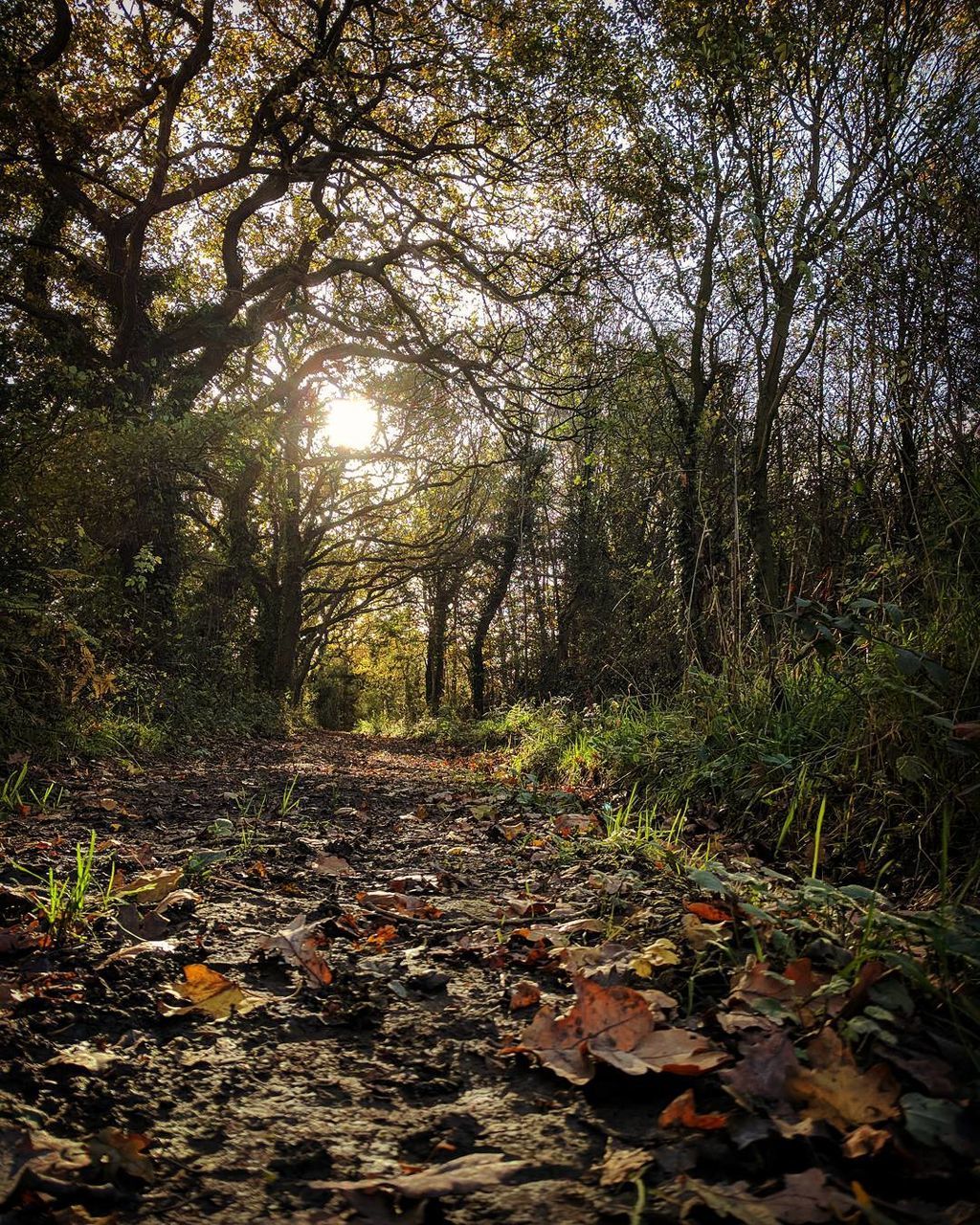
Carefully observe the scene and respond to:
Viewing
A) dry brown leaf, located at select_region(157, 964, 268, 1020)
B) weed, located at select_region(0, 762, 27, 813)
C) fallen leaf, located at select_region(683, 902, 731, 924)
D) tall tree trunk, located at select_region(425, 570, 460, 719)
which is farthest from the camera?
tall tree trunk, located at select_region(425, 570, 460, 719)

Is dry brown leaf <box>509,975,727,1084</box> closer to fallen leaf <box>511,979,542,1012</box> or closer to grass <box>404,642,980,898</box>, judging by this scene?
fallen leaf <box>511,979,542,1012</box>

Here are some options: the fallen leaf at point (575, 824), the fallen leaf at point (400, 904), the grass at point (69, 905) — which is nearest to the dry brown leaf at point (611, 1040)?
the fallen leaf at point (400, 904)

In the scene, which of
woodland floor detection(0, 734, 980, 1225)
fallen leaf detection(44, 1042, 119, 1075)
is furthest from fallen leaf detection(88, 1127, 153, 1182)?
fallen leaf detection(44, 1042, 119, 1075)

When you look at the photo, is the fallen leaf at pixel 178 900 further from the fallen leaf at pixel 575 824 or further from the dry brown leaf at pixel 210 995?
the fallen leaf at pixel 575 824

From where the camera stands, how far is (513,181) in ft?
27.4

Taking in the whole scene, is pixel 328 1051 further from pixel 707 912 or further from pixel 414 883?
pixel 414 883

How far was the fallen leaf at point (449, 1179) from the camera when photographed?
93cm

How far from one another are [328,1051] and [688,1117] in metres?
0.75

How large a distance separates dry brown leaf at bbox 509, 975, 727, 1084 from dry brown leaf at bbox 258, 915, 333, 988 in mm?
600

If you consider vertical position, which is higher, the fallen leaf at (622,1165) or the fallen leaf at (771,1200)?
the fallen leaf at (771,1200)

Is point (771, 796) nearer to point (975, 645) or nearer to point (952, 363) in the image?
point (975, 645)

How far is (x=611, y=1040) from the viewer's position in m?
1.28

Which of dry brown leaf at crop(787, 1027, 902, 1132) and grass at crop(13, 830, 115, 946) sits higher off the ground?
dry brown leaf at crop(787, 1027, 902, 1132)

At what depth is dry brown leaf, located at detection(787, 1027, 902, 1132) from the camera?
3.28ft
